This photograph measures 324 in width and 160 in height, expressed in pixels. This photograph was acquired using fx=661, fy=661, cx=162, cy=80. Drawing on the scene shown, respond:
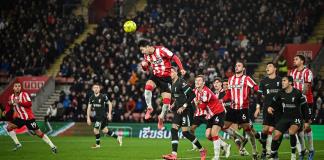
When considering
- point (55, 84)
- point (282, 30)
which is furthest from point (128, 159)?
point (55, 84)

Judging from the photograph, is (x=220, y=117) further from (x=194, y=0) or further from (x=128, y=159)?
(x=194, y=0)

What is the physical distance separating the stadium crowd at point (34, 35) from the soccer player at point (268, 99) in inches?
1106

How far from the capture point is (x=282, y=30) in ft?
134

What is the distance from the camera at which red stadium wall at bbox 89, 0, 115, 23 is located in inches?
2045

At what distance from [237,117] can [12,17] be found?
33.1m

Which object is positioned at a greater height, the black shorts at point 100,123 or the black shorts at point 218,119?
the black shorts at point 218,119

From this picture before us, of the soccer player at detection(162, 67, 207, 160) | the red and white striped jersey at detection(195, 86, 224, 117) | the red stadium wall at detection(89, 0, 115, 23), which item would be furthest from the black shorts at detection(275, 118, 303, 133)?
the red stadium wall at detection(89, 0, 115, 23)

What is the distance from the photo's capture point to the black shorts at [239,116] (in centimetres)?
2073

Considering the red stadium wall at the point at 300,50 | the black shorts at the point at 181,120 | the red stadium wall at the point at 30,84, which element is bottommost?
the black shorts at the point at 181,120

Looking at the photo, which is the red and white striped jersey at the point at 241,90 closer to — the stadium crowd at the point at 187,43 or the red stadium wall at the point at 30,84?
the stadium crowd at the point at 187,43

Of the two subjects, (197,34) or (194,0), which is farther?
(194,0)

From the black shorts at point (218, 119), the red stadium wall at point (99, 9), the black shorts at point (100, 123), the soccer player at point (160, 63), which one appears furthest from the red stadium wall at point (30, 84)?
the black shorts at point (218, 119)

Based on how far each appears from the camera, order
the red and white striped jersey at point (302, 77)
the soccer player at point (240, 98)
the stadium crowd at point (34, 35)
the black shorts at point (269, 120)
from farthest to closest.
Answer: the stadium crowd at point (34, 35), the soccer player at point (240, 98), the red and white striped jersey at point (302, 77), the black shorts at point (269, 120)

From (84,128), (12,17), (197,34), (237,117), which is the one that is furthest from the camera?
(12,17)
